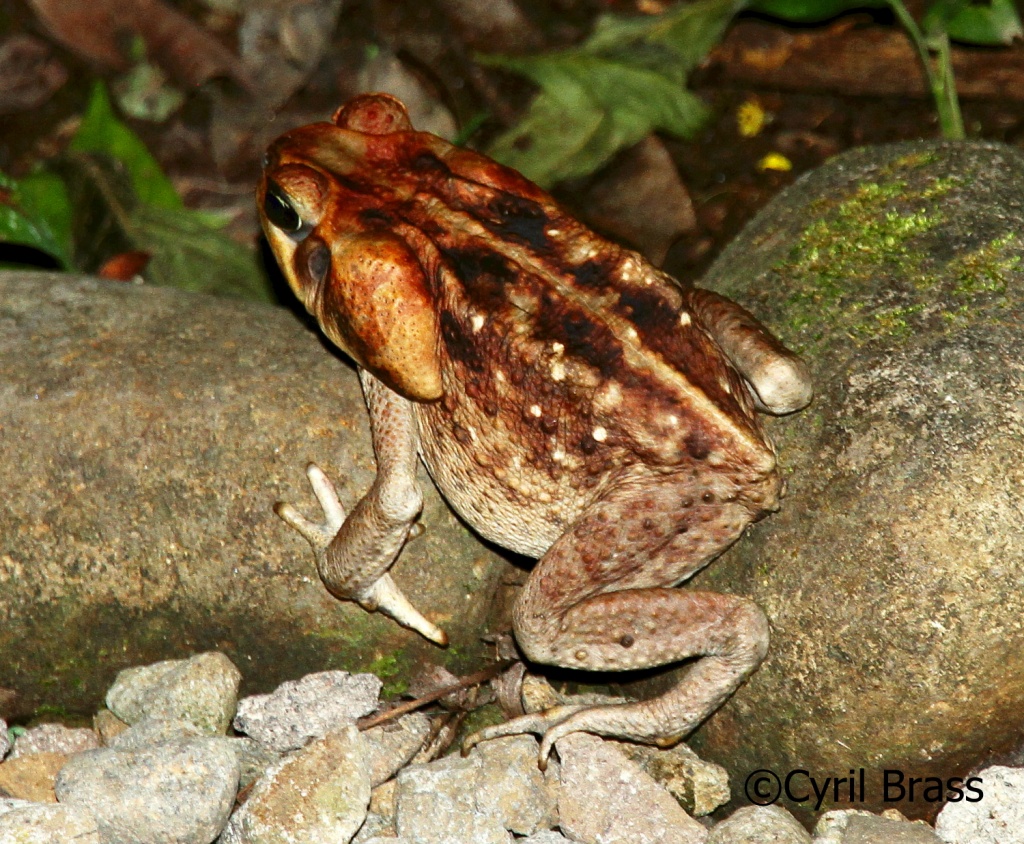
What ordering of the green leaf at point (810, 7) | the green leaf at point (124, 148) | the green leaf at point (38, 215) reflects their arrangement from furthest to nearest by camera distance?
the green leaf at point (124, 148)
the green leaf at point (810, 7)
the green leaf at point (38, 215)

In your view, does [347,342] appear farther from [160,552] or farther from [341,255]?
[160,552]

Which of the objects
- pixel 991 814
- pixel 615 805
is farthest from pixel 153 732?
pixel 991 814

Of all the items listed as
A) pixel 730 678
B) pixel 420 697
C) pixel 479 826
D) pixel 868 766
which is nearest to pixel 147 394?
pixel 420 697

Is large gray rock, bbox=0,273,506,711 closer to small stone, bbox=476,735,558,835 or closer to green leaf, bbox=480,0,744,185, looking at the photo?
small stone, bbox=476,735,558,835

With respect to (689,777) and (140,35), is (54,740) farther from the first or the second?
(140,35)

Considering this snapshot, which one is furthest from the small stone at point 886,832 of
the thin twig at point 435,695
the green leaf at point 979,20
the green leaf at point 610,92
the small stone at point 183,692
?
the green leaf at point 979,20

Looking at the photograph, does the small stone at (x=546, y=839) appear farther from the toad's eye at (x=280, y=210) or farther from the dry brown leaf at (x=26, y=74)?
the dry brown leaf at (x=26, y=74)
